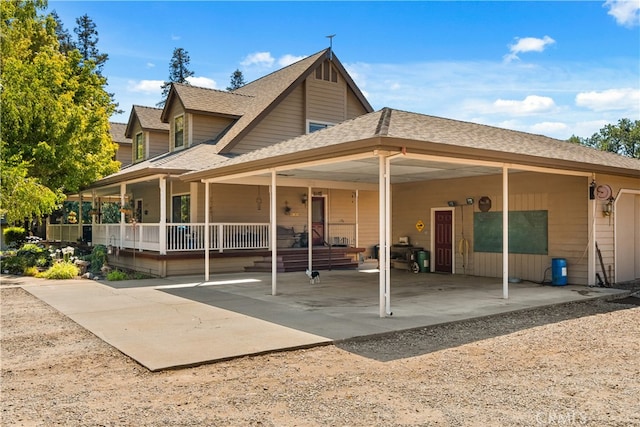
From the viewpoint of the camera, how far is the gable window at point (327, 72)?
748 inches

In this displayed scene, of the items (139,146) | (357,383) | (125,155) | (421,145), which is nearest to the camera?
(357,383)

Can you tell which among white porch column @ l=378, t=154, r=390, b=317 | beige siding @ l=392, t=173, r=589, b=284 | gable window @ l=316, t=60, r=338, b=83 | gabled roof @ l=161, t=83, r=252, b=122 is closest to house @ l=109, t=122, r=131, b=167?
gabled roof @ l=161, t=83, r=252, b=122

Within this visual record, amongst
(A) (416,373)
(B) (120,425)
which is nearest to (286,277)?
(A) (416,373)

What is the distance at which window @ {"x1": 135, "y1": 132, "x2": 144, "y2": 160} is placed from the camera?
22419mm

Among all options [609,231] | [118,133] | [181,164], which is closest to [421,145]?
[609,231]

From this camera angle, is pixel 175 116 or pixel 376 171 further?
pixel 175 116

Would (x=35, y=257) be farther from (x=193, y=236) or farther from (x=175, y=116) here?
(x=175, y=116)

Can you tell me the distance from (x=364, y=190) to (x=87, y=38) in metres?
35.7

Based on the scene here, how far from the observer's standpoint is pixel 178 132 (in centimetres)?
1978

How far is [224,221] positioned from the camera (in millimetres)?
16531

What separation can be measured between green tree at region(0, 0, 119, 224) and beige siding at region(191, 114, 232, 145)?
3.28 metres

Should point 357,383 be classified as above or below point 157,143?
below

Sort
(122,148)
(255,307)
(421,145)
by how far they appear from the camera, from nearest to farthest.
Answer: (421,145) → (255,307) → (122,148)

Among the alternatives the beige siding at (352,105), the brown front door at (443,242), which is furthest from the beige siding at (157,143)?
the brown front door at (443,242)
